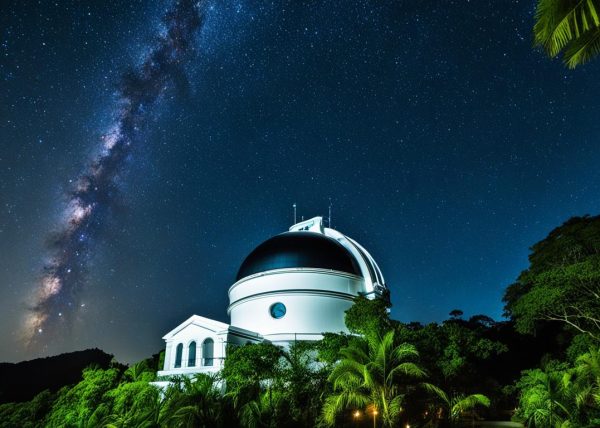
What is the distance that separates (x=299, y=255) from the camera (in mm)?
32156

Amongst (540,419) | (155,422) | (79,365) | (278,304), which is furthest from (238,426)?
(79,365)

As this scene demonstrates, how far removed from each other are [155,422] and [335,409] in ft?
19.7

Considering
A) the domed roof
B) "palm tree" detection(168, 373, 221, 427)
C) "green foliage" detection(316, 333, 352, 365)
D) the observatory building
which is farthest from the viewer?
the domed roof

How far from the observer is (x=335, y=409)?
1530cm

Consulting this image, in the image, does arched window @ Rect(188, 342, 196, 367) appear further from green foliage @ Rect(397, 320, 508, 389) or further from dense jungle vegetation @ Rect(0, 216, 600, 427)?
green foliage @ Rect(397, 320, 508, 389)

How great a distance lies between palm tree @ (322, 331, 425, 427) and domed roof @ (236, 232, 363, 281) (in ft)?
50.6

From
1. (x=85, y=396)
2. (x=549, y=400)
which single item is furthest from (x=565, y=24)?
(x=85, y=396)

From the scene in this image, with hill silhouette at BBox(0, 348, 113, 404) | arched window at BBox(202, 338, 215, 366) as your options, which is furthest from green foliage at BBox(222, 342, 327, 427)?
hill silhouette at BBox(0, 348, 113, 404)

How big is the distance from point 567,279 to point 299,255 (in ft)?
56.1

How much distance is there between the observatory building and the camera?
2762 cm

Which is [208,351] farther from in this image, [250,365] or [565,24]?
[565,24]

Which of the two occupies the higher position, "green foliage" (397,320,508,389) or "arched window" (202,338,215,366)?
"arched window" (202,338,215,366)

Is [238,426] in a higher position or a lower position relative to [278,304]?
lower

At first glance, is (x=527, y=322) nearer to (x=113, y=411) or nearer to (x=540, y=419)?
(x=540, y=419)
